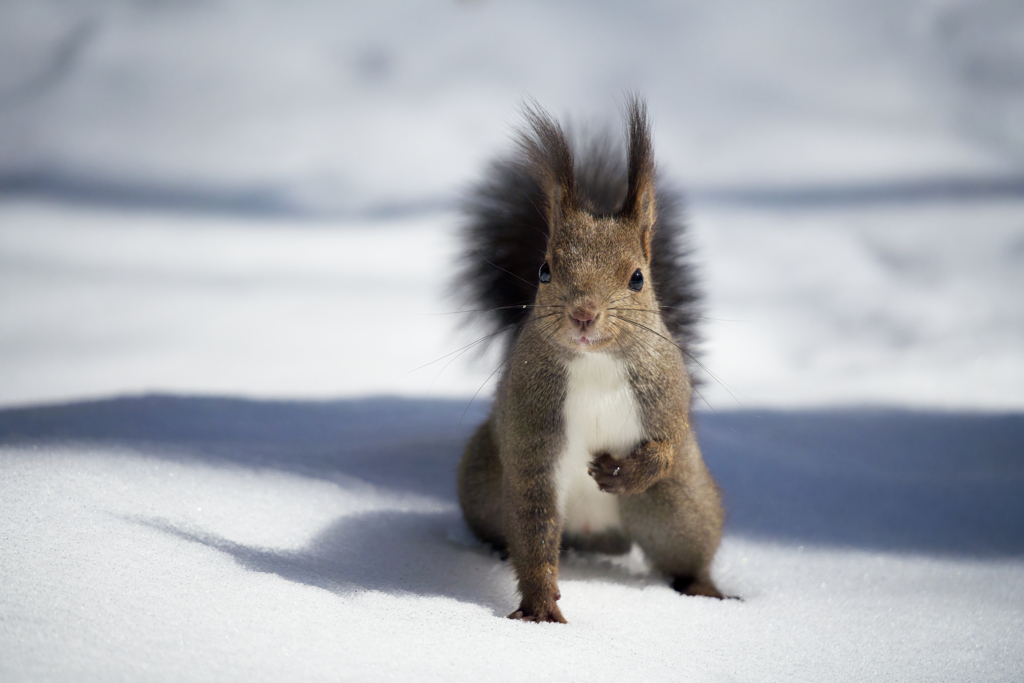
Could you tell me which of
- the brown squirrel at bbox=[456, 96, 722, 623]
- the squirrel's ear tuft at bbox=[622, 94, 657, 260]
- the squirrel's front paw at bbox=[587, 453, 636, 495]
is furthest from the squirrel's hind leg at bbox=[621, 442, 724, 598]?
the squirrel's ear tuft at bbox=[622, 94, 657, 260]

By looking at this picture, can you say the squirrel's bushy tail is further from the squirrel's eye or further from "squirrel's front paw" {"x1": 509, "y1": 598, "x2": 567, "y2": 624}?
"squirrel's front paw" {"x1": 509, "y1": 598, "x2": 567, "y2": 624}

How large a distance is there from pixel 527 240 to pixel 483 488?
449 mm

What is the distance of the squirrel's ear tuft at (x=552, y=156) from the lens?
127 cm

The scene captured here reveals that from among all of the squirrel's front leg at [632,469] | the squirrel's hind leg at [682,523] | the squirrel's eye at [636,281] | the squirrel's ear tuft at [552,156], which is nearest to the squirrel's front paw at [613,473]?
the squirrel's front leg at [632,469]

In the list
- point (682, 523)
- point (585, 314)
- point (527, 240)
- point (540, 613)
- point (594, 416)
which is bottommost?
point (540, 613)

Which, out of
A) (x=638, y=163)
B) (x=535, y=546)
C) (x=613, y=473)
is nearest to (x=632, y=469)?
(x=613, y=473)

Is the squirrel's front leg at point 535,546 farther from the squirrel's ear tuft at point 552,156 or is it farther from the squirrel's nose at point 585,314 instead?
the squirrel's ear tuft at point 552,156

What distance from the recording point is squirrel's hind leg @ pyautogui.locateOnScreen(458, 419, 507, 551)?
1411 mm

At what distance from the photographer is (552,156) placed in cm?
128

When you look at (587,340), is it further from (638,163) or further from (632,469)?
(638,163)

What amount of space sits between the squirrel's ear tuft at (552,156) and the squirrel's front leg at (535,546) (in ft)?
1.25

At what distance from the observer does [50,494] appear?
3.98 ft

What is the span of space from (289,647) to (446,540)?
576mm

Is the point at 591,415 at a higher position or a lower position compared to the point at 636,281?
lower
